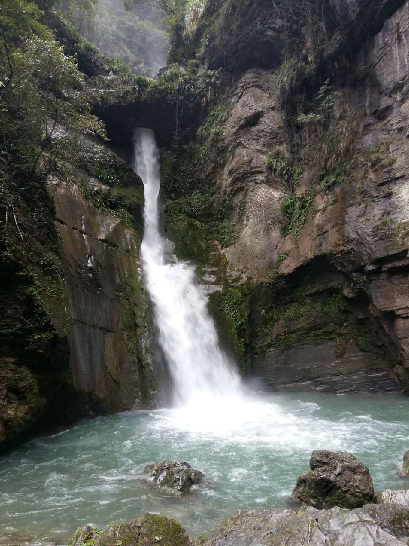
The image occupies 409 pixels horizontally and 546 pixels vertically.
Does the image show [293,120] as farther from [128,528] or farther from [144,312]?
[128,528]

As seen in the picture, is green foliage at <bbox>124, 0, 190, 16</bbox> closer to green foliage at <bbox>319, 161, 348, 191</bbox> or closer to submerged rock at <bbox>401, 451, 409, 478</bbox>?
green foliage at <bbox>319, 161, 348, 191</bbox>

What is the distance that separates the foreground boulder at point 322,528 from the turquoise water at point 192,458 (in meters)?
1.18

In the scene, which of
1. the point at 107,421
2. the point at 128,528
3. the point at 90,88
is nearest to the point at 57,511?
the point at 128,528

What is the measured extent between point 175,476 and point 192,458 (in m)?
1.51

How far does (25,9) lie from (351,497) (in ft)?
55.4

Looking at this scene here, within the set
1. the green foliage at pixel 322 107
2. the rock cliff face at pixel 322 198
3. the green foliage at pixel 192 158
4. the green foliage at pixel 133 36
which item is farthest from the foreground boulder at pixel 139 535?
the green foliage at pixel 133 36

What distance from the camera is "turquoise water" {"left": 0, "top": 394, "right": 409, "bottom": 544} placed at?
523cm

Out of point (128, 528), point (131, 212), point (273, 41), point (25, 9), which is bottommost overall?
point (128, 528)

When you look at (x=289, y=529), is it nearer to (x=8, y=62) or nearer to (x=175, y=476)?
(x=175, y=476)

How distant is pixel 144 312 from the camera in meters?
13.9

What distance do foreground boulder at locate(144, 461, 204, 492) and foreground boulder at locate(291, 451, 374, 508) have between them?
1.52m

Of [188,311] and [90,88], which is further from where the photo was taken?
Result: [90,88]

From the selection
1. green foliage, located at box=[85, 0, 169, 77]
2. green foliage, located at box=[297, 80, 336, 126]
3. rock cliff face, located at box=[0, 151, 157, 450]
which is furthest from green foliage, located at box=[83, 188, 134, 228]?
green foliage, located at box=[85, 0, 169, 77]

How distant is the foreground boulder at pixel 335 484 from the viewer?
484 cm
